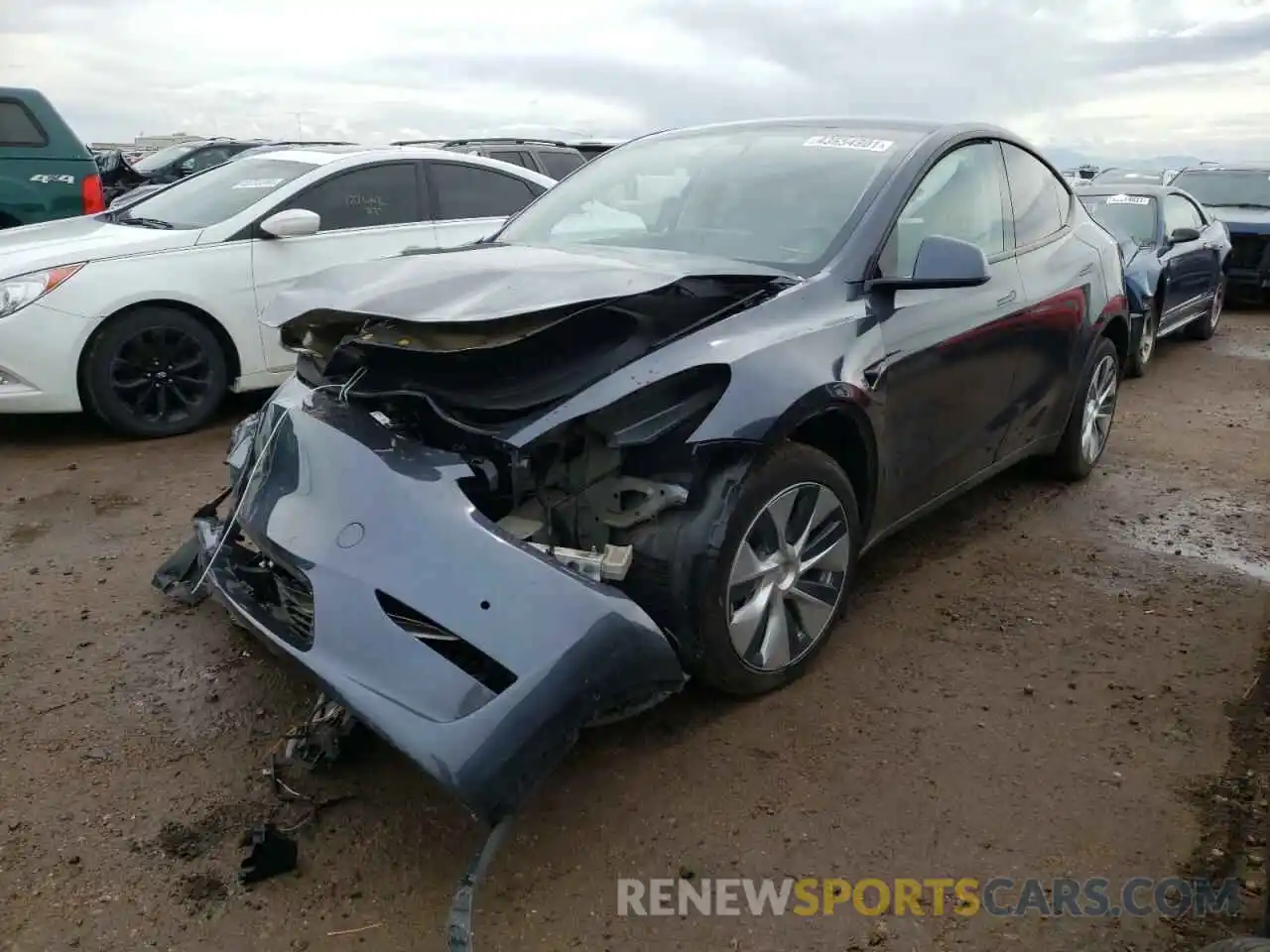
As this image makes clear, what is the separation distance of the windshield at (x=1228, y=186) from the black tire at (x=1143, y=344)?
5344 millimetres

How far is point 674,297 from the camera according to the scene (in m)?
2.89

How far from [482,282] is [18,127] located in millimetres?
7223

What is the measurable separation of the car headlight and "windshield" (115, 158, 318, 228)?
0.86 meters

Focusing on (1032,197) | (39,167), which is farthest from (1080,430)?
(39,167)

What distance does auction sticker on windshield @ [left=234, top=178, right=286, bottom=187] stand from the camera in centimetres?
600

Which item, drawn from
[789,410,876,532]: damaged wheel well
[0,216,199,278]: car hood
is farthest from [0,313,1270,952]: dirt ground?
[0,216,199,278]: car hood

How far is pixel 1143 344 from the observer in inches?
310

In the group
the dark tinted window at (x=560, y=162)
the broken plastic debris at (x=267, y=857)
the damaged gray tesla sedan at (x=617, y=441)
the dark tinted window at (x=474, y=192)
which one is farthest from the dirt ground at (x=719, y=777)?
the dark tinted window at (x=560, y=162)

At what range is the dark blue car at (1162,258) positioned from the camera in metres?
7.80

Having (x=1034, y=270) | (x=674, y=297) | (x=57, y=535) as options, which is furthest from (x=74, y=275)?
(x=1034, y=270)

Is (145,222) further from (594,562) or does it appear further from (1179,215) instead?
(1179,215)

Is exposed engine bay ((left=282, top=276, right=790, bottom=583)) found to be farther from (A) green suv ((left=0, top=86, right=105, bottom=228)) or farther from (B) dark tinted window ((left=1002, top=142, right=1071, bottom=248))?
(A) green suv ((left=0, top=86, right=105, bottom=228))

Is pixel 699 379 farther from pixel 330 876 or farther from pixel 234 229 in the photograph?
pixel 234 229

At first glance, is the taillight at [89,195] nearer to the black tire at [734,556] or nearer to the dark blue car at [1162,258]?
the black tire at [734,556]
